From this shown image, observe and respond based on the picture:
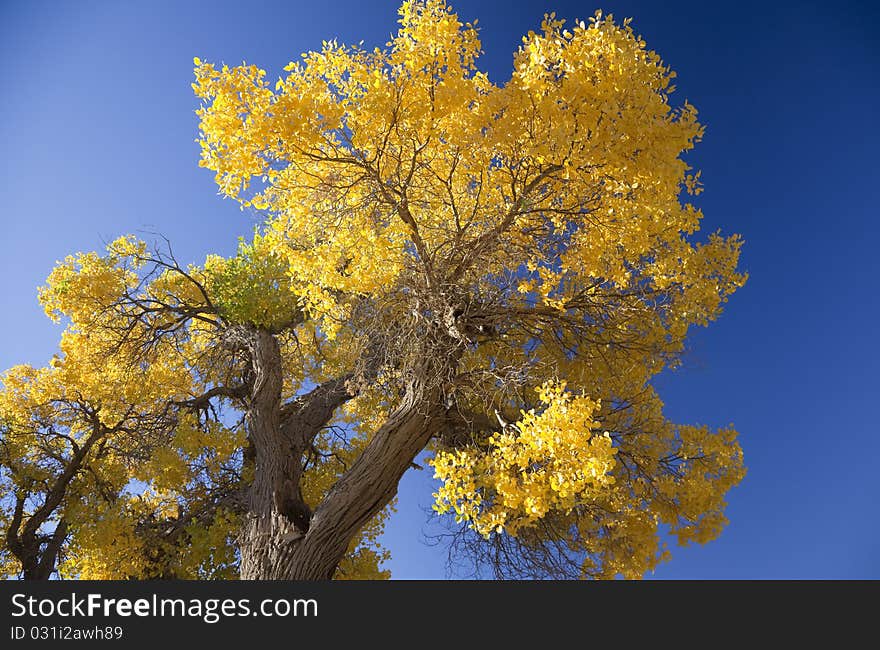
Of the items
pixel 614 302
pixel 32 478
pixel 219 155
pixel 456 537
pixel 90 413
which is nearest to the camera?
pixel 219 155

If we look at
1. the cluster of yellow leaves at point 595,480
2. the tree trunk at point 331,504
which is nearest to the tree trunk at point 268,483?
the tree trunk at point 331,504

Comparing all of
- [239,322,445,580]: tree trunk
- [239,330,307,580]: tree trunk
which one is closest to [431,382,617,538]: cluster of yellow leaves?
[239,322,445,580]: tree trunk

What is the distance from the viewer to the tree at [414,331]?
5.92 metres

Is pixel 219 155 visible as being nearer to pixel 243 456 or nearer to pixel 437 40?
pixel 437 40

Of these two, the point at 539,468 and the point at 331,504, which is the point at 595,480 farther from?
the point at 331,504

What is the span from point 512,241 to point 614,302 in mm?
1833

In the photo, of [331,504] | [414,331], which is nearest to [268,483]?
[331,504]

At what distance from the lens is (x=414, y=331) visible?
25.7ft

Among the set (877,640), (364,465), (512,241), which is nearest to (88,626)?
(364,465)

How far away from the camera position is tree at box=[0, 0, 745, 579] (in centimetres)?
592

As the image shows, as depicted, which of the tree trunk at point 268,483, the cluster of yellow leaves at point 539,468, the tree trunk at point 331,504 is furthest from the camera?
the tree trunk at point 268,483

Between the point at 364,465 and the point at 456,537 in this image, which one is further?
the point at 456,537

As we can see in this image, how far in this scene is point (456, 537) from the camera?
29.5 feet

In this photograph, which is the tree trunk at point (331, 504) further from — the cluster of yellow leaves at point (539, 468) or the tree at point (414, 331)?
the cluster of yellow leaves at point (539, 468)
